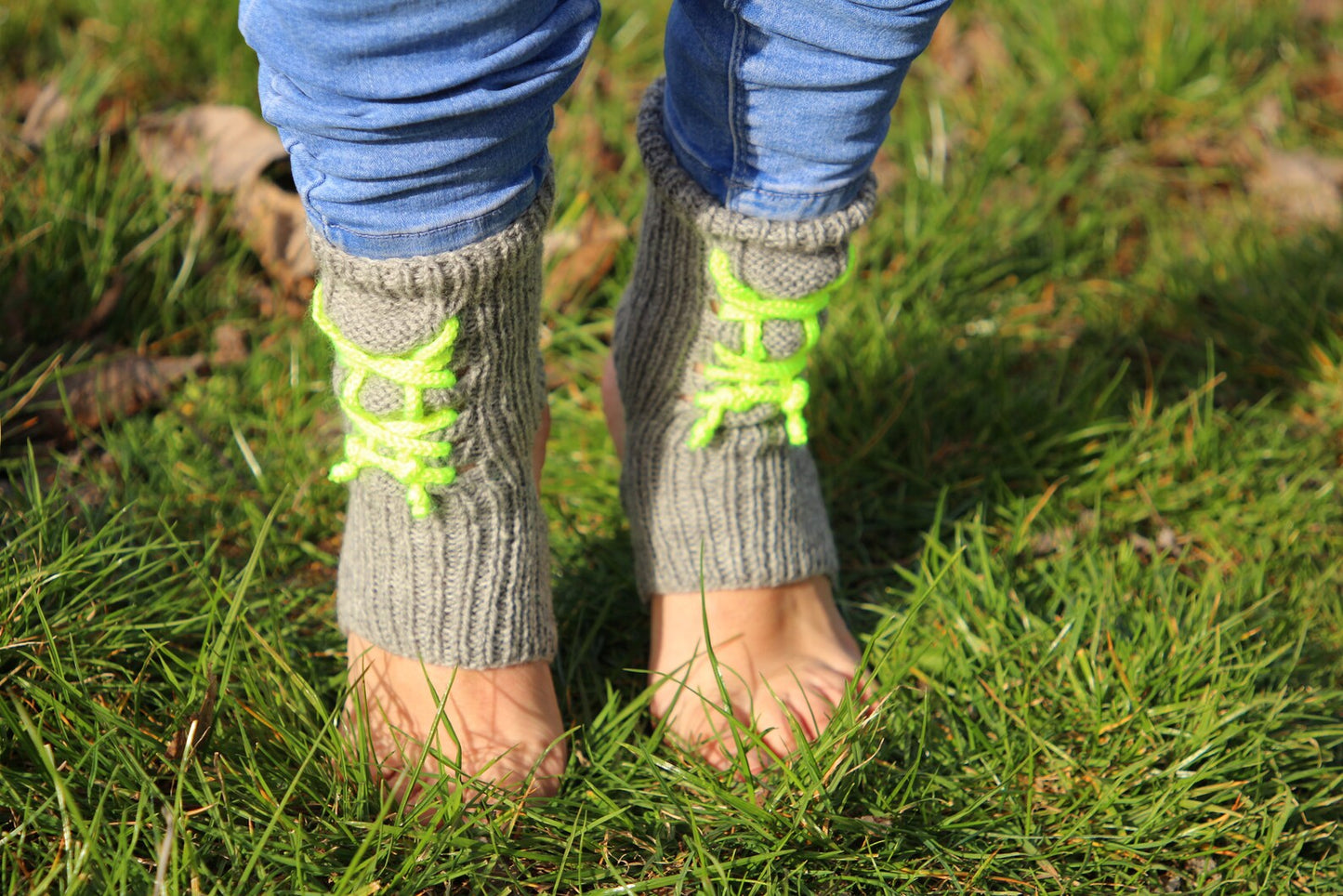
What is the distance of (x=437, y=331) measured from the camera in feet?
2.82

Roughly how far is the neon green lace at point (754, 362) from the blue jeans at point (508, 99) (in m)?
0.08

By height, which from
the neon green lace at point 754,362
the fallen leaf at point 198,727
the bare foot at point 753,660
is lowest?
the bare foot at point 753,660

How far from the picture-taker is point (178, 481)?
1.33m

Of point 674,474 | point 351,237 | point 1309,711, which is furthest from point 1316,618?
point 351,237

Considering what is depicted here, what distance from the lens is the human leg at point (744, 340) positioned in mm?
906

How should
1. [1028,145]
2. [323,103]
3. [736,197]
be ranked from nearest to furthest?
[323,103], [736,197], [1028,145]

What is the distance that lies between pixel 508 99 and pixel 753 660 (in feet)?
2.13

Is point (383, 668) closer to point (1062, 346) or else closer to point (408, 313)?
point (408, 313)

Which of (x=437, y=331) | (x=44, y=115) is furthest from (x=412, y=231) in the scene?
(x=44, y=115)

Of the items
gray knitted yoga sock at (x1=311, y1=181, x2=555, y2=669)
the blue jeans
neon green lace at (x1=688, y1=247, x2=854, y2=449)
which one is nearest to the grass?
gray knitted yoga sock at (x1=311, y1=181, x2=555, y2=669)

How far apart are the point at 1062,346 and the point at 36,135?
164 centimetres

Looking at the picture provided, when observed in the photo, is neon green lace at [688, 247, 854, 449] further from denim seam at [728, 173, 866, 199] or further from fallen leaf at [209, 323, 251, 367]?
fallen leaf at [209, 323, 251, 367]

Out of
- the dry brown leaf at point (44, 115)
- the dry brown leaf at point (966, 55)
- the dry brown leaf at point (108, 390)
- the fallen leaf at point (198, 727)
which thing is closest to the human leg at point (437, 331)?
the fallen leaf at point (198, 727)

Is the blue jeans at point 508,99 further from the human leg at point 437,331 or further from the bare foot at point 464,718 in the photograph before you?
the bare foot at point 464,718
